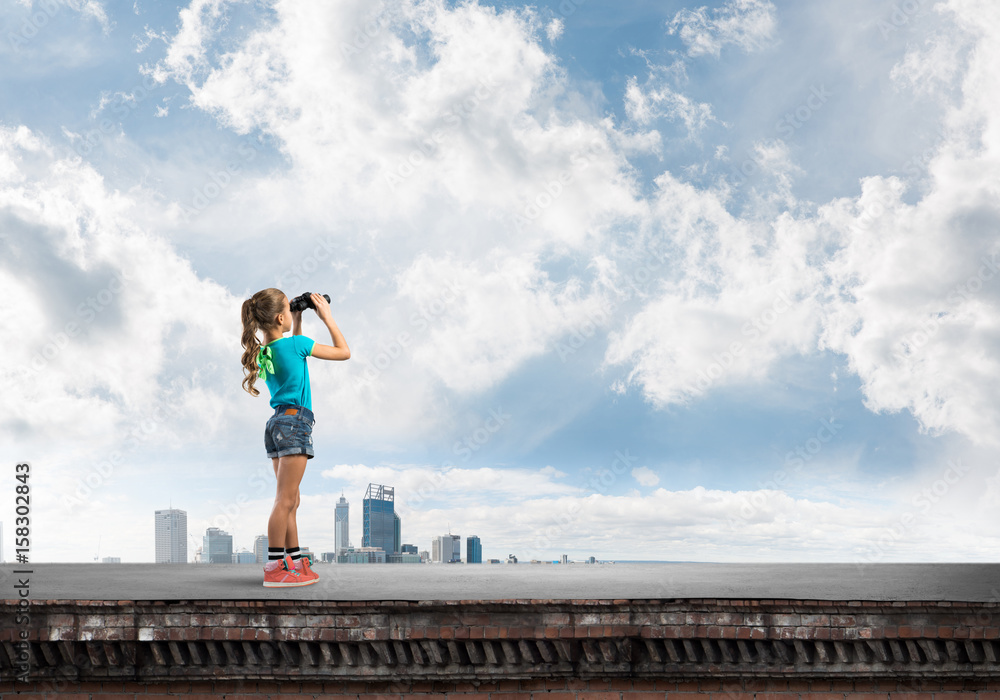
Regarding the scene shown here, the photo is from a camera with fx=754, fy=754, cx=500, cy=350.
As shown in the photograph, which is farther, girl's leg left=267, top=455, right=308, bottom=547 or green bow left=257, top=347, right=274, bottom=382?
green bow left=257, top=347, right=274, bottom=382

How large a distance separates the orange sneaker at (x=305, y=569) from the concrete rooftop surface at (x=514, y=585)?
92 mm

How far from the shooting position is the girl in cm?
691

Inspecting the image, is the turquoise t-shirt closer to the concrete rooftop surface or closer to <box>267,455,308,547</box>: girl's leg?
<box>267,455,308,547</box>: girl's leg

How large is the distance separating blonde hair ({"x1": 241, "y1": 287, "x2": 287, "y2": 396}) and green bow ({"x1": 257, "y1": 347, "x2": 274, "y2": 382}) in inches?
1.6

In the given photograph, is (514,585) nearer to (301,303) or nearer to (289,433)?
(289,433)

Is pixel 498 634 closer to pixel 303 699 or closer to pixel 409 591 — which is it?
pixel 409 591

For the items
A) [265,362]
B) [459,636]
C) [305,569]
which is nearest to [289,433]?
[265,362]

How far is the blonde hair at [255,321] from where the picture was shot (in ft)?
23.4

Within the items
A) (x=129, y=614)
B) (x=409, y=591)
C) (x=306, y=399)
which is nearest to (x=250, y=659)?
(x=129, y=614)

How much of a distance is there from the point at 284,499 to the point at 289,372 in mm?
1165

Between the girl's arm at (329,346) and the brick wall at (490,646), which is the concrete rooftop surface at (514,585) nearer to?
the brick wall at (490,646)

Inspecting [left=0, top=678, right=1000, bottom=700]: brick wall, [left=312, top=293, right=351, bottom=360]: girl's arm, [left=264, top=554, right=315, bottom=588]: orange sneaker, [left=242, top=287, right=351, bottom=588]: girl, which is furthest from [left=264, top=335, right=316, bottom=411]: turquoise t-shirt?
[left=0, top=678, right=1000, bottom=700]: brick wall

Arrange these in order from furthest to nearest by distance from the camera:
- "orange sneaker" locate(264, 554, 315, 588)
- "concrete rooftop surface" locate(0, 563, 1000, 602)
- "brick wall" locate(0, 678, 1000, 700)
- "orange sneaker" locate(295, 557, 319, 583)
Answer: "orange sneaker" locate(295, 557, 319, 583) < "orange sneaker" locate(264, 554, 315, 588) < "concrete rooftop surface" locate(0, 563, 1000, 602) < "brick wall" locate(0, 678, 1000, 700)

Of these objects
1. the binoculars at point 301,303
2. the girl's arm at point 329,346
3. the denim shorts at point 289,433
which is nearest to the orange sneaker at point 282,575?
the denim shorts at point 289,433
